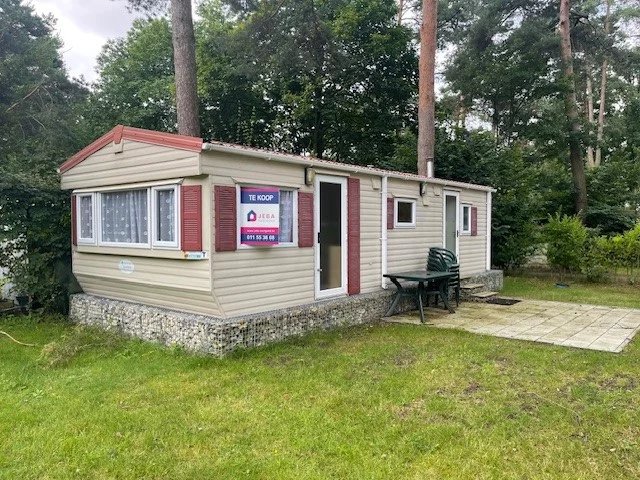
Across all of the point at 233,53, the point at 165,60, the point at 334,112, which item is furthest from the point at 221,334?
the point at 165,60

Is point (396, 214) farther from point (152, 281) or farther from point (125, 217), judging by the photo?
point (125, 217)

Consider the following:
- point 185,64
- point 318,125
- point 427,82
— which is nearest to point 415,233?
point 427,82

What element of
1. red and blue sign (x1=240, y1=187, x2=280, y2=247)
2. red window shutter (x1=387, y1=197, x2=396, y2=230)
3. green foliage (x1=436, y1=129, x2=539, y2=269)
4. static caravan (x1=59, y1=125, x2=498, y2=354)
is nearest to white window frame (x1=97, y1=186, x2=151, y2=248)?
static caravan (x1=59, y1=125, x2=498, y2=354)

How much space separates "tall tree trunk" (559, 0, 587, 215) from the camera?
49.1 ft

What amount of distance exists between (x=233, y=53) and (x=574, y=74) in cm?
1084

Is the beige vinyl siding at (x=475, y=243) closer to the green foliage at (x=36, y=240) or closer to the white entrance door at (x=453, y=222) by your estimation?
the white entrance door at (x=453, y=222)

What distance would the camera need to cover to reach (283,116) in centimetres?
1770

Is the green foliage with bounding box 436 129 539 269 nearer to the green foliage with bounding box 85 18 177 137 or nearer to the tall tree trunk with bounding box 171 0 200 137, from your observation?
the tall tree trunk with bounding box 171 0 200 137

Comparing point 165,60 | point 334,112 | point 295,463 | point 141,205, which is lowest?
point 295,463

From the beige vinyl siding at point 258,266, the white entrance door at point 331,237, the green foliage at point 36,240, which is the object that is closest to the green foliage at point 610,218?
the white entrance door at point 331,237

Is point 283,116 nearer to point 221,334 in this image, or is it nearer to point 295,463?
point 221,334

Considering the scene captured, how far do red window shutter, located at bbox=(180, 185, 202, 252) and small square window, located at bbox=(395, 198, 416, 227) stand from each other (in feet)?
11.9

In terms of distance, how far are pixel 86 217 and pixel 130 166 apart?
58.6 inches

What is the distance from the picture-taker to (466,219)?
385 inches
